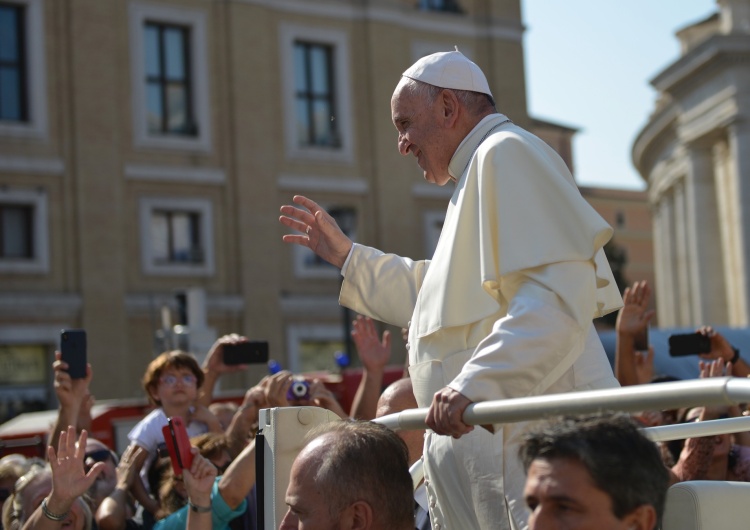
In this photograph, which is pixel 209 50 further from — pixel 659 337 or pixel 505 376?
pixel 505 376

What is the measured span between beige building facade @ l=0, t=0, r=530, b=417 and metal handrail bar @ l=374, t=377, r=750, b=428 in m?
22.8

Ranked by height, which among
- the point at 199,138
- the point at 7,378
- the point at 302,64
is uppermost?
the point at 302,64

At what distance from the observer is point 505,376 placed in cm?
339

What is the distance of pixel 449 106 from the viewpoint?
4.05 metres

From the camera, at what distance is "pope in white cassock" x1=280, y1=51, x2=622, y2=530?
345 centimetres

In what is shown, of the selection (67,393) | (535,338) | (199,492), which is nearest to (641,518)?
(535,338)

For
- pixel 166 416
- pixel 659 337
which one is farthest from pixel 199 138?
pixel 166 416

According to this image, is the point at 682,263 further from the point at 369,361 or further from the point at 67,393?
the point at 67,393

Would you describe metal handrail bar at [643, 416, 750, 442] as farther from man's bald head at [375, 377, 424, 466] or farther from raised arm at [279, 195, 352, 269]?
man's bald head at [375, 377, 424, 466]

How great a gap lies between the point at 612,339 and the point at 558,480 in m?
Result: 9.63

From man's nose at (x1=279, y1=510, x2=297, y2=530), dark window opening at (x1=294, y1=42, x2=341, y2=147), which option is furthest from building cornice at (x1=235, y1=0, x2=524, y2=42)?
man's nose at (x1=279, y1=510, x2=297, y2=530)

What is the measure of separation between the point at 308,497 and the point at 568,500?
994 millimetres

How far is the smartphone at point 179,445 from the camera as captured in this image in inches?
205

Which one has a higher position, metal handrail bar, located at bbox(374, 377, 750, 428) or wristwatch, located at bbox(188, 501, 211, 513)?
metal handrail bar, located at bbox(374, 377, 750, 428)
